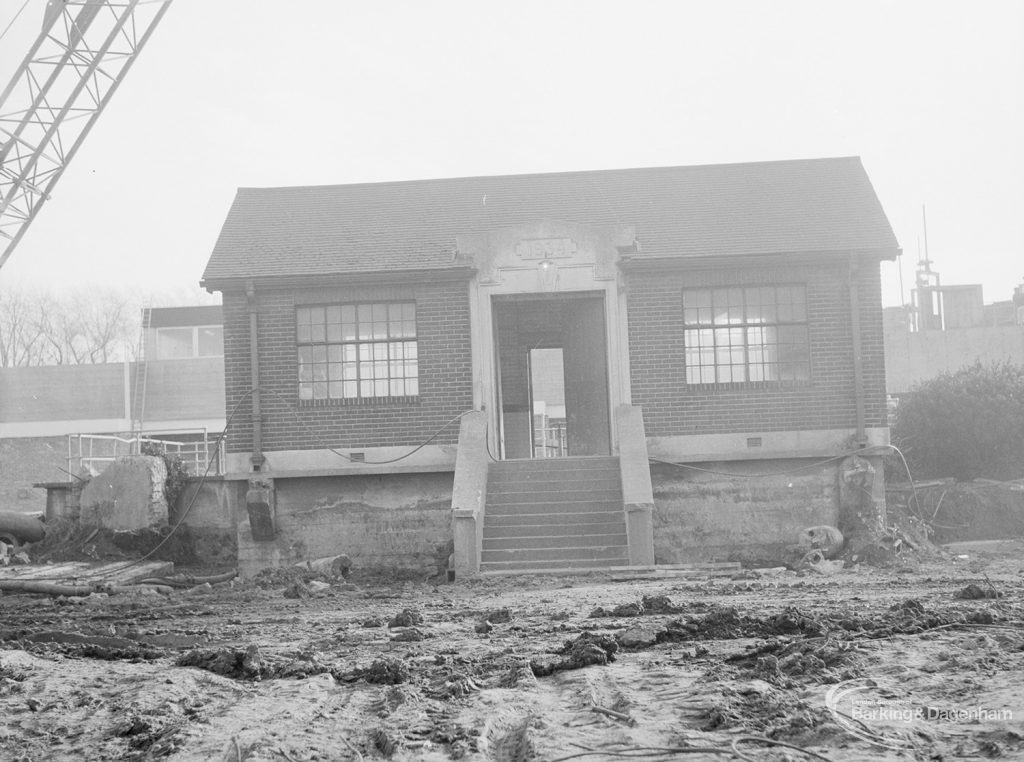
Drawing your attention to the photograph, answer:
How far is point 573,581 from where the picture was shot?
13734mm

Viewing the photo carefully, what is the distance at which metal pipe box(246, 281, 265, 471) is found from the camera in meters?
18.0

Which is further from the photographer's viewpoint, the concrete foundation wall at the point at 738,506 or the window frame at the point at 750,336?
the window frame at the point at 750,336

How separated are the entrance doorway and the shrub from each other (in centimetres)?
644

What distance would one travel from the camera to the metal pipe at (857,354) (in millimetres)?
17688

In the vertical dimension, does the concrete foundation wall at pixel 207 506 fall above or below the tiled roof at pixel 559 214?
below

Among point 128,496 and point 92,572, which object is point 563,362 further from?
point 92,572

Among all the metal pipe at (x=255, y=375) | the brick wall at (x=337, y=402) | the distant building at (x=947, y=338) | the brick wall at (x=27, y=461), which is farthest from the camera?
the distant building at (x=947, y=338)

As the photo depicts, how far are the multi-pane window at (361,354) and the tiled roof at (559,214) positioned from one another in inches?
32.1

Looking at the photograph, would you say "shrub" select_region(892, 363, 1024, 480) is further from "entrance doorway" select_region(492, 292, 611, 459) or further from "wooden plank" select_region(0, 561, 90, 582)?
"wooden plank" select_region(0, 561, 90, 582)

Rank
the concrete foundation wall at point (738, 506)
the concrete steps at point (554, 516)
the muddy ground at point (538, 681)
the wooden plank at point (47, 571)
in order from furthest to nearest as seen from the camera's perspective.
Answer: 1. the concrete foundation wall at point (738, 506)
2. the wooden plank at point (47, 571)
3. the concrete steps at point (554, 516)
4. the muddy ground at point (538, 681)

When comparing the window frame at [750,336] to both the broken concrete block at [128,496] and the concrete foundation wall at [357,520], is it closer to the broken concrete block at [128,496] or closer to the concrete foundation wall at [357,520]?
the concrete foundation wall at [357,520]

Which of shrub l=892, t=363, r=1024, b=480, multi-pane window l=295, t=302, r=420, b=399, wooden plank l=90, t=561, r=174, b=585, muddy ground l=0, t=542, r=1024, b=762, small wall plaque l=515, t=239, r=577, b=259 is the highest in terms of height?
small wall plaque l=515, t=239, r=577, b=259

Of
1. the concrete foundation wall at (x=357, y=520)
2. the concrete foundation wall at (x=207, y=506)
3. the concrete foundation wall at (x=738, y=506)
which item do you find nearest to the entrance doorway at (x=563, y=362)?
the concrete foundation wall at (x=738, y=506)

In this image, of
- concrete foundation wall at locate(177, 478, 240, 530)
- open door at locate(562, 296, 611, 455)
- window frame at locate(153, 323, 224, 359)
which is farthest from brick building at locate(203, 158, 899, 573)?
window frame at locate(153, 323, 224, 359)
